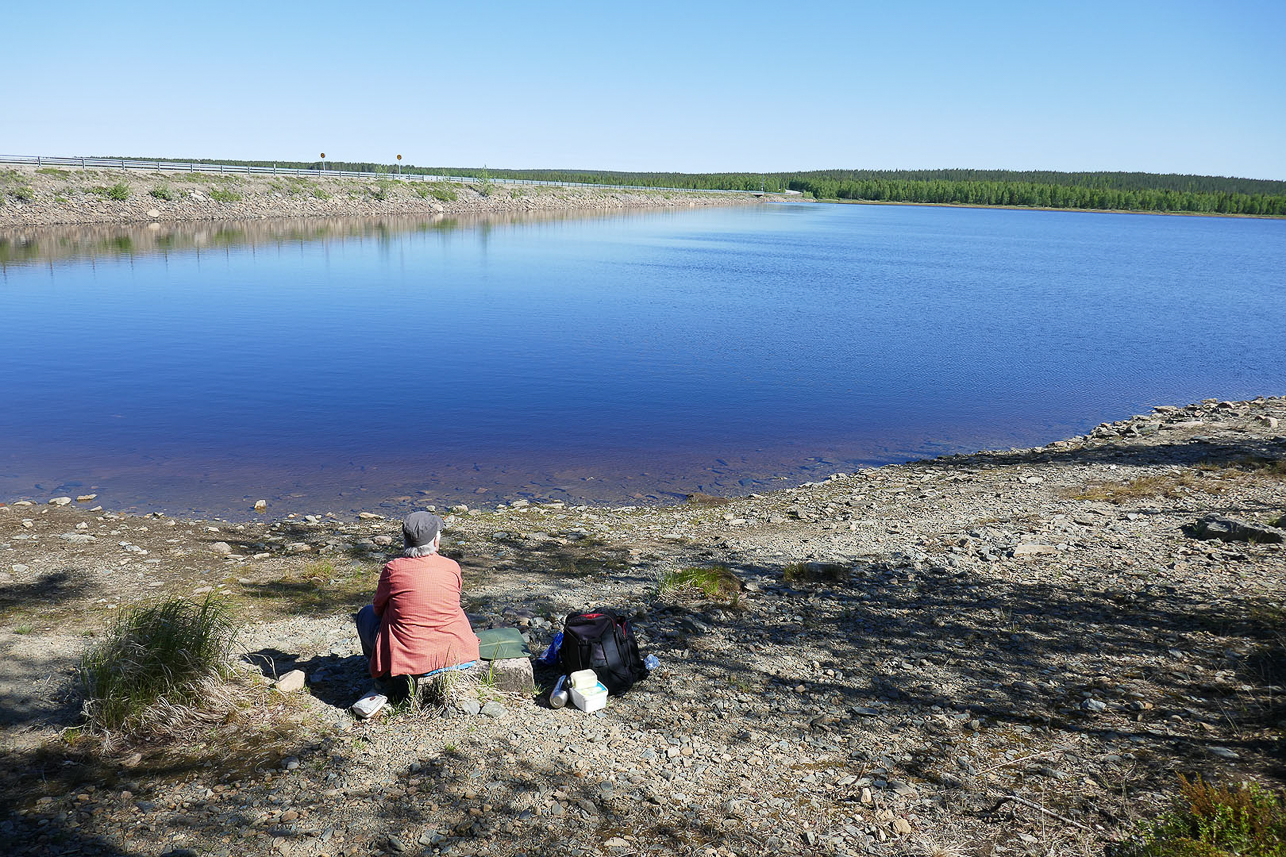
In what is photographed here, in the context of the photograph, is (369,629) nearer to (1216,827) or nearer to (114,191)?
(1216,827)

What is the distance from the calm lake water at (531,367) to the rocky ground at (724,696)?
375cm

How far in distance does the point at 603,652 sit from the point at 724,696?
98 centimetres

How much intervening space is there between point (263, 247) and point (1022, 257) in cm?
5446

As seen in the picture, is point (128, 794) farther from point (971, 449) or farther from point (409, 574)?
point (971, 449)

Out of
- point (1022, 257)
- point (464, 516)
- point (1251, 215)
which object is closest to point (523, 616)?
point (464, 516)

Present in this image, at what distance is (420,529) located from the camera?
605 cm

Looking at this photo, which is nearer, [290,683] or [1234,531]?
[290,683]

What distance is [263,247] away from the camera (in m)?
50.3

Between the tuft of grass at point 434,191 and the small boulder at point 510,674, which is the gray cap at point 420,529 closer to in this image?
the small boulder at point 510,674

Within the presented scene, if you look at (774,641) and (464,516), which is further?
(464,516)

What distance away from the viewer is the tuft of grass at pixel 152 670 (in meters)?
5.66

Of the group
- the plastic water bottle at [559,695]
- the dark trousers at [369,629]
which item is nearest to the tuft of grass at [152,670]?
the dark trousers at [369,629]

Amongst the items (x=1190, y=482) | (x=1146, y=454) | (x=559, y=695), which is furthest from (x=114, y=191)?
(x=1190, y=482)

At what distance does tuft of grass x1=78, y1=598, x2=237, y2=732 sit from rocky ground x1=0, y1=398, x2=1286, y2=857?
0.22 m
